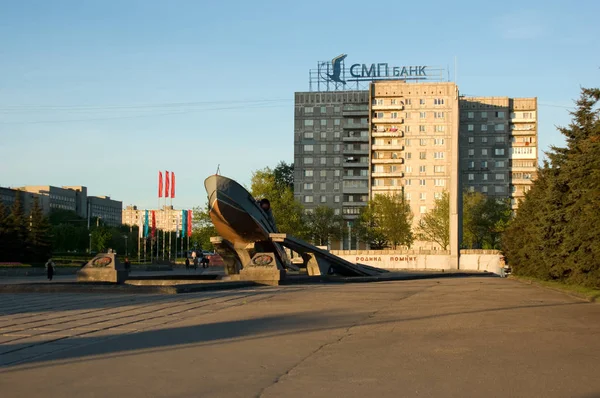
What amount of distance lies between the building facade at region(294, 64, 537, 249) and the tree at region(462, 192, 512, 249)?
33.2 ft

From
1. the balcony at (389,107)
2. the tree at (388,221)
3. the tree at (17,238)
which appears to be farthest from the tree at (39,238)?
the balcony at (389,107)

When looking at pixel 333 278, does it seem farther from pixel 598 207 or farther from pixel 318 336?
pixel 318 336

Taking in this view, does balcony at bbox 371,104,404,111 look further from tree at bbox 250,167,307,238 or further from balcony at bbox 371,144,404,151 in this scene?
tree at bbox 250,167,307,238

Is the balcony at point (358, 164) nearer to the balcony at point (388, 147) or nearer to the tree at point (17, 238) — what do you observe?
the balcony at point (388, 147)

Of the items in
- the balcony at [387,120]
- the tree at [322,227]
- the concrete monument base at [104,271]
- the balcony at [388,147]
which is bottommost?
the concrete monument base at [104,271]

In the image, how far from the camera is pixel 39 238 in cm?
6172

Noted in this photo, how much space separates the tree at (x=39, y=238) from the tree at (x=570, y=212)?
39.3 metres

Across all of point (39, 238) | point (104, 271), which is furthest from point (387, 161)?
point (104, 271)

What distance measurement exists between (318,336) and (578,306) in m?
11.3

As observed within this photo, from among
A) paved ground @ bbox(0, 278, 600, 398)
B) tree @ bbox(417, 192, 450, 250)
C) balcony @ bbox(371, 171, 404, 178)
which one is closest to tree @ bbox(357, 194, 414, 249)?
tree @ bbox(417, 192, 450, 250)

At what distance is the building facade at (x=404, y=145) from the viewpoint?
344 ft

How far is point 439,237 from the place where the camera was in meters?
89.1

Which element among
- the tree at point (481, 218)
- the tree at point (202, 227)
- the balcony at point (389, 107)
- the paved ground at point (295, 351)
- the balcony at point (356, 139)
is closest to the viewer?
the paved ground at point (295, 351)

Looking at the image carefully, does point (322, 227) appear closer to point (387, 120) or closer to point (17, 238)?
point (387, 120)
